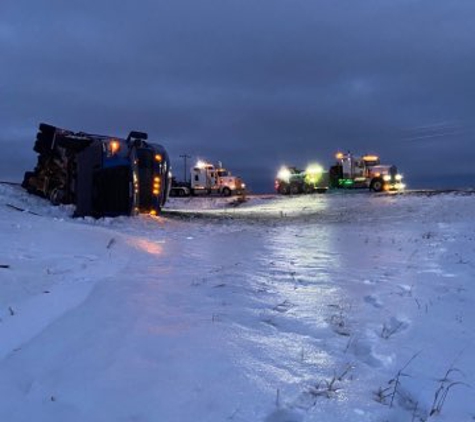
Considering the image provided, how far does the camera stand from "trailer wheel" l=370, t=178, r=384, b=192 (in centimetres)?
4041

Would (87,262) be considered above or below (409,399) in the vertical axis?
above

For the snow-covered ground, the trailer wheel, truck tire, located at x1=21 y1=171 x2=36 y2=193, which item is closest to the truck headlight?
the snow-covered ground

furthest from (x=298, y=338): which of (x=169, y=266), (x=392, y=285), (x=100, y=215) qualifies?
(x=100, y=215)

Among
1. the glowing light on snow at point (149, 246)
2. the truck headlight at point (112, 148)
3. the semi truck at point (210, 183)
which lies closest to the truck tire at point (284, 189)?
the semi truck at point (210, 183)

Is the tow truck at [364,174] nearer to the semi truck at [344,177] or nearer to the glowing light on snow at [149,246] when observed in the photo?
Answer: the semi truck at [344,177]

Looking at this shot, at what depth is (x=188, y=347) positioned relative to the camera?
4.50m

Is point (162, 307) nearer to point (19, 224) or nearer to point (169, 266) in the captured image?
point (169, 266)

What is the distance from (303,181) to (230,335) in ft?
140

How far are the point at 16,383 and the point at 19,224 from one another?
8699 millimetres

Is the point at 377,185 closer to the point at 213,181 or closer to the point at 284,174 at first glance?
the point at 284,174

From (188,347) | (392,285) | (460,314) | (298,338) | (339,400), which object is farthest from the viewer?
(392,285)

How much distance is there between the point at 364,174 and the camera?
4206 centimetres

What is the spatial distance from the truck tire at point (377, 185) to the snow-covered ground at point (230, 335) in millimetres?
30574

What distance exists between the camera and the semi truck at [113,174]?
1706 cm
